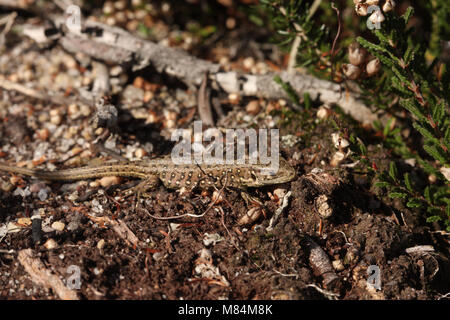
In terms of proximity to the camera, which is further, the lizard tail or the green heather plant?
the lizard tail

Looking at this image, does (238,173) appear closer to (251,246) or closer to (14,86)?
(251,246)

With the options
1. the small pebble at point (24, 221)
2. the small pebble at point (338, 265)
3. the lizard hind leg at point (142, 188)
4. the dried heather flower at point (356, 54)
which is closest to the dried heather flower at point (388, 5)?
the dried heather flower at point (356, 54)

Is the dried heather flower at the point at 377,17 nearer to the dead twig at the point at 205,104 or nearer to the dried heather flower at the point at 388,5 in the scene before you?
the dried heather flower at the point at 388,5

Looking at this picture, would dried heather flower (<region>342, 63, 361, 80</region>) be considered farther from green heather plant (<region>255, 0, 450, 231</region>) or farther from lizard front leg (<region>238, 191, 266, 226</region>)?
lizard front leg (<region>238, 191, 266, 226</region>)

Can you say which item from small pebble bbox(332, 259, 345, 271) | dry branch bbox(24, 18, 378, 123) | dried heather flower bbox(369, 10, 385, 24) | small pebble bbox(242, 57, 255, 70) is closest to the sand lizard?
small pebble bbox(332, 259, 345, 271)

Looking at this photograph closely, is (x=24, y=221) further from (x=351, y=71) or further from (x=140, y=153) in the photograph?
(x=351, y=71)
